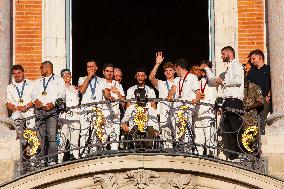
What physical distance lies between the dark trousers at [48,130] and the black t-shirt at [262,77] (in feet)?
11.8

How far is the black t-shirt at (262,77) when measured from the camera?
2684 cm

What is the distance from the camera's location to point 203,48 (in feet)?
107

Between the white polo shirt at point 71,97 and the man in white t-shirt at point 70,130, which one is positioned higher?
the white polo shirt at point 71,97

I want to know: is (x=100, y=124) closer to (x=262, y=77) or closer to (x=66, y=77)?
(x=66, y=77)

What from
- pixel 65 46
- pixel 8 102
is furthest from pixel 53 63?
pixel 8 102

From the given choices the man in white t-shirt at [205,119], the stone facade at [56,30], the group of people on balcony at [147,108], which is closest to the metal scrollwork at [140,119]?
the group of people on balcony at [147,108]

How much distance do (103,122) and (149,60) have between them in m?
7.89

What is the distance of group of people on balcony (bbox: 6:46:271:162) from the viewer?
84.9 ft

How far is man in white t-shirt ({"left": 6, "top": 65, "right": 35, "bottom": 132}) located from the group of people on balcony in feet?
0.13

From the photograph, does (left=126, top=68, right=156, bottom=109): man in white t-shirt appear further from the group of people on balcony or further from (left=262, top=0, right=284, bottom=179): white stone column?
(left=262, top=0, right=284, bottom=179): white stone column

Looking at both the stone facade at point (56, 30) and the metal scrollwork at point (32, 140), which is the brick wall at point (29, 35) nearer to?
the stone facade at point (56, 30)

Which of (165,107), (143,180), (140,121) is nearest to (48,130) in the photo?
(140,121)

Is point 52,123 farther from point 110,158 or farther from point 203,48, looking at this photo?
point 203,48

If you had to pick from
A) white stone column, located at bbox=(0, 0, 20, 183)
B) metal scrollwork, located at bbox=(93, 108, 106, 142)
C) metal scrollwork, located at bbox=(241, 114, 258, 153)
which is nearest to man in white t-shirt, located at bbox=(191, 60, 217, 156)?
metal scrollwork, located at bbox=(241, 114, 258, 153)
